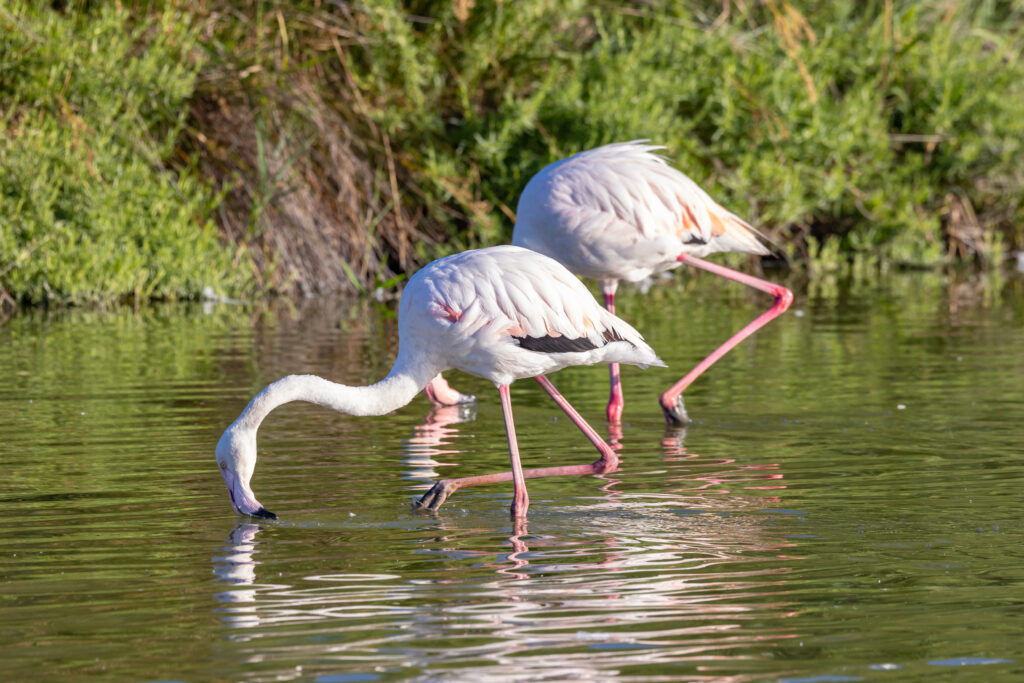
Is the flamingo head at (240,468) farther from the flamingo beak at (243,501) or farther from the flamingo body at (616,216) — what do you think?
the flamingo body at (616,216)

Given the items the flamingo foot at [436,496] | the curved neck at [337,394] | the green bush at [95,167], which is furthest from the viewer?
the green bush at [95,167]

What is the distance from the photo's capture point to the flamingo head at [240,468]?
5145 mm

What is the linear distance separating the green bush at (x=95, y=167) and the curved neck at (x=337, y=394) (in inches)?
319

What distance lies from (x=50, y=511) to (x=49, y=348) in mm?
5384

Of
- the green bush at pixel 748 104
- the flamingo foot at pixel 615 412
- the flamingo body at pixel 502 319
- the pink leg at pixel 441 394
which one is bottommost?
the flamingo foot at pixel 615 412

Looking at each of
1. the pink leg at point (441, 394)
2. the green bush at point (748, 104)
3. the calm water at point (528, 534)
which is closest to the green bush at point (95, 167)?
the green bush at point (748, 104)

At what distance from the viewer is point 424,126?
1537 centimetres

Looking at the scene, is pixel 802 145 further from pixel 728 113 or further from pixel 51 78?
pixel 51 78

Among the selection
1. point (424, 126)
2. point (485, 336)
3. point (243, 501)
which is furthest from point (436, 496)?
point (424, 126)

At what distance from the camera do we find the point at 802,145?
648 inches

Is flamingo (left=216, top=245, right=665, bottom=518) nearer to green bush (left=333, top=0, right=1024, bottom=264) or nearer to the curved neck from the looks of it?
the curved neck

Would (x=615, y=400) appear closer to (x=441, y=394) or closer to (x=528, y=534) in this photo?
(x=441, y=394)

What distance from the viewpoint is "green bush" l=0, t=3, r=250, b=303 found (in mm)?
13203

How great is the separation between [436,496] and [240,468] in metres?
0.75
